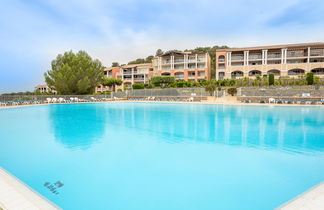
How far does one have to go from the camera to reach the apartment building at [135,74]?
176ft

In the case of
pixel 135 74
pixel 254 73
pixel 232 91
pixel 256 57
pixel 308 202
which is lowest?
pixel 308 202

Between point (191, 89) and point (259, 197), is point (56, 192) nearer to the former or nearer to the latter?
point (259, 197)

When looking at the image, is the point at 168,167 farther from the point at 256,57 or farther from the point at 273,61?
the point at 273,61

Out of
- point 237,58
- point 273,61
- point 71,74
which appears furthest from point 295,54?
point 71,74

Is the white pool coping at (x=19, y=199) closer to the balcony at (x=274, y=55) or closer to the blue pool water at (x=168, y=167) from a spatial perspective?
the blue pool water at (x=168, y=167)

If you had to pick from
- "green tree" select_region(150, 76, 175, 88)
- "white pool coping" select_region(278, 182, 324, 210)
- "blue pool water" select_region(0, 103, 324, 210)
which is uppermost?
"green tree" select_region(150, 76, 175, 88)

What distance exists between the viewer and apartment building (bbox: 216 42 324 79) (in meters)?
38.8

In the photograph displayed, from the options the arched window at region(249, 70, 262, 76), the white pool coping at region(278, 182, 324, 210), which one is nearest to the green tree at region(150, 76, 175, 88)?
the arched window at region(249, 70, 262, 76)

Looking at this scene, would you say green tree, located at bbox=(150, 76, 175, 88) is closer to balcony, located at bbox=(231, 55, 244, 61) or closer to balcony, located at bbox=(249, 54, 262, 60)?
balcony, located at bbox=(231, 55, 244, 61)

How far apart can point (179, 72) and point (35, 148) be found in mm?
43613

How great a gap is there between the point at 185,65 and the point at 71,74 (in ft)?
85.6

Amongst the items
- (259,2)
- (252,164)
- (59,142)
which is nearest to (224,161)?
(252,164)

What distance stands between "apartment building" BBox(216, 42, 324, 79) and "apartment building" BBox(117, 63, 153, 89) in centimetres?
1923

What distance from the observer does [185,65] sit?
4788 cm
